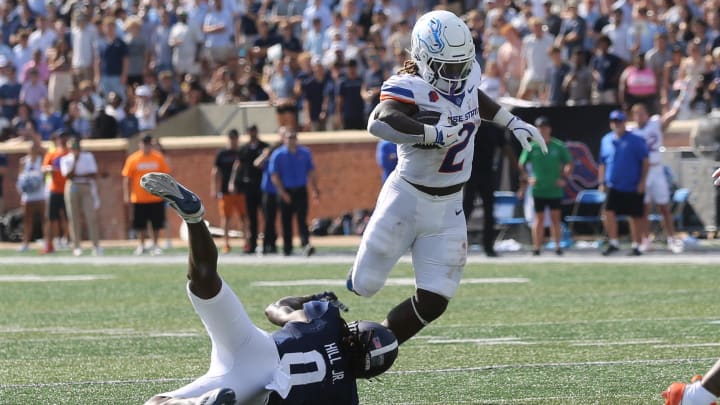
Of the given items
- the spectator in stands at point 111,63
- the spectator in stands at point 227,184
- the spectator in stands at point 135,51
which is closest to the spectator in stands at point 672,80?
the spectator in stands at point 227,184

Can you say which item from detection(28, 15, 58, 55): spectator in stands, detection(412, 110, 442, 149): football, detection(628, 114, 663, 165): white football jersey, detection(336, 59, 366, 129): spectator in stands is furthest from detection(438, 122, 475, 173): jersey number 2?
detection(28, 15, 58, 55): spectator in stands

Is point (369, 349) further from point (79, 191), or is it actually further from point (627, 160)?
point (79, 191)

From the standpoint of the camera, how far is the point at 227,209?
19828 mm

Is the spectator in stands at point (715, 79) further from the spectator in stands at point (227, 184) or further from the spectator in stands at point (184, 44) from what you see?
the spectator in stands at point (184, 44)

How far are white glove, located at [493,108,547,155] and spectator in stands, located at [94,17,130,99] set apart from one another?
16.3 meters

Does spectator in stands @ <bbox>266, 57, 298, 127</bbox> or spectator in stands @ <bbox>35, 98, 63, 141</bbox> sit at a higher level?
spectator in stands @ <bbox>266, 57, 298, 127</bbox>

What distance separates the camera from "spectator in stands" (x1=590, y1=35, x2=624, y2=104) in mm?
19016

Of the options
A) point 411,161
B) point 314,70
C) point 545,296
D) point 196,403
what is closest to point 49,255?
point 314,70

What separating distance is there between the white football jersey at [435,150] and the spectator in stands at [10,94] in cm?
1787

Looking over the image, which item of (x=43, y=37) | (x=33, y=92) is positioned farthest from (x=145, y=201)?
(x=43, y=37)

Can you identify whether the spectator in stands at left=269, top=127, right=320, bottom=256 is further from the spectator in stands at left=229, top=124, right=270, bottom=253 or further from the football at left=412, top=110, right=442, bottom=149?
the football at left=412, top=110, right=442, bottom=149

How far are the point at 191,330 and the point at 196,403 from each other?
16.2ft

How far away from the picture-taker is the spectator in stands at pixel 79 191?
64.6 feet

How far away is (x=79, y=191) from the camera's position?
20.0 meters
